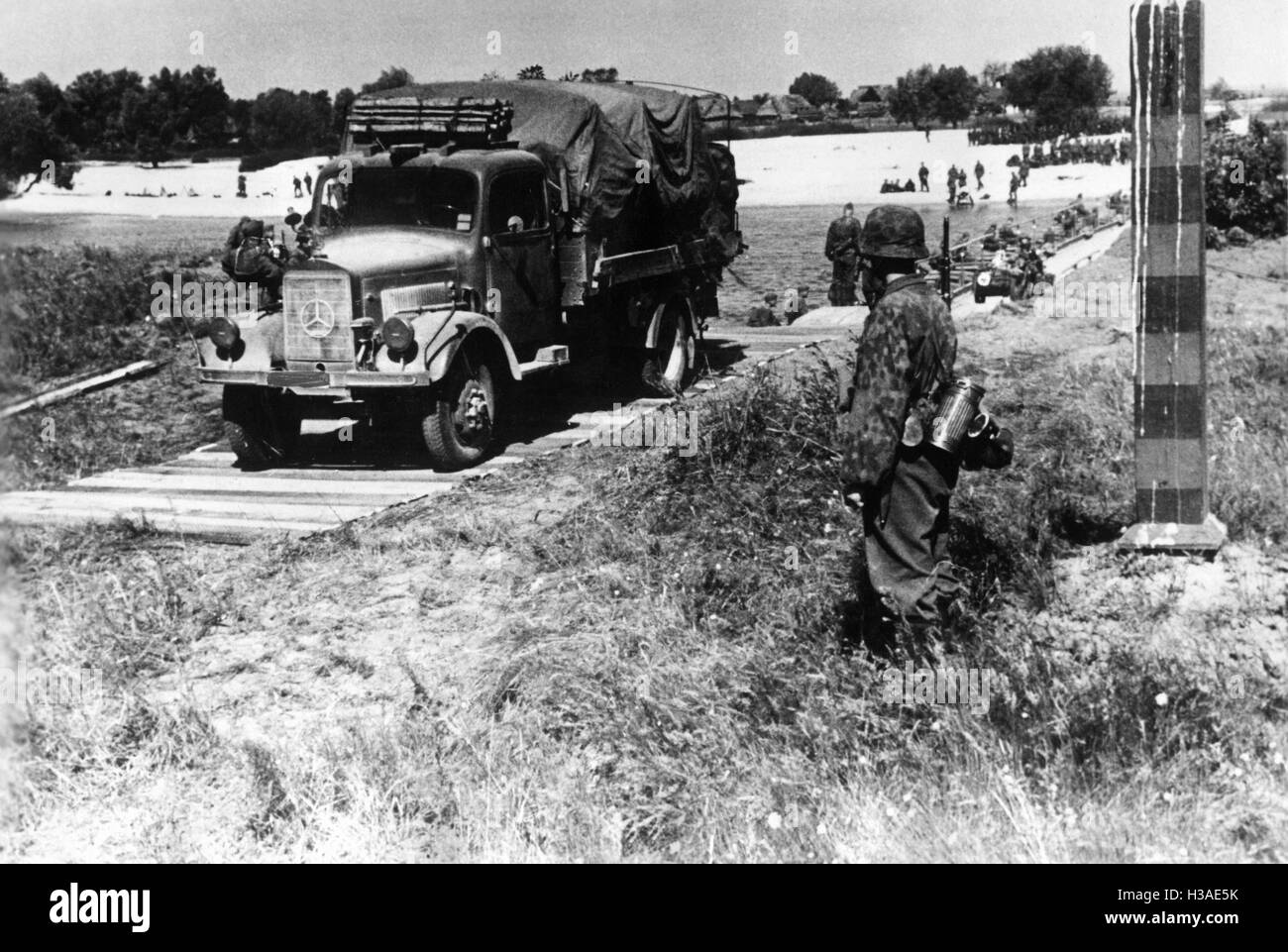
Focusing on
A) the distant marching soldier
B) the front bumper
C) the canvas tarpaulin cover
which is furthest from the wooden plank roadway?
the distant marching soldier

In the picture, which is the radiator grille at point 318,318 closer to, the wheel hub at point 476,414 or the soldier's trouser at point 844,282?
the wheel hub at point 476,414

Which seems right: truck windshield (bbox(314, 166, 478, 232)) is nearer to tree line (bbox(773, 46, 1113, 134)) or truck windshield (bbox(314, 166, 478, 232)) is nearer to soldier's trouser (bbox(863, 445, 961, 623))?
soldier's trouser (bbox(863, 445, 961, 623))

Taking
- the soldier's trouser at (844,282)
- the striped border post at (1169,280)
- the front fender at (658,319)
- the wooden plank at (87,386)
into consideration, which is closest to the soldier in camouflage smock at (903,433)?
the striped border post at (1169,280)

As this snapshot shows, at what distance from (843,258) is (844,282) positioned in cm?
39

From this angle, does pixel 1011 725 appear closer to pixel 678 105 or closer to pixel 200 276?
pixel 678 105

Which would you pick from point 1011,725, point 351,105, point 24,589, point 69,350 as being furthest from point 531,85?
point 1011,725

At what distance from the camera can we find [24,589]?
7574 millimetres

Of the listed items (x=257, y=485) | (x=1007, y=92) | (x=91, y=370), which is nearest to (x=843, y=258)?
(x=91, y=370)

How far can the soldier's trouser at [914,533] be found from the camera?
531 cm

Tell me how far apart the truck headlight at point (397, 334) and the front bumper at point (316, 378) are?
0.20 m

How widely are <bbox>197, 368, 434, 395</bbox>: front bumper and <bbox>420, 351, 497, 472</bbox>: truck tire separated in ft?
1.15

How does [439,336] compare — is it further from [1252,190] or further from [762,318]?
[1252,190]

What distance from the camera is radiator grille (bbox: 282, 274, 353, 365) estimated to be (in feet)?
33.7
